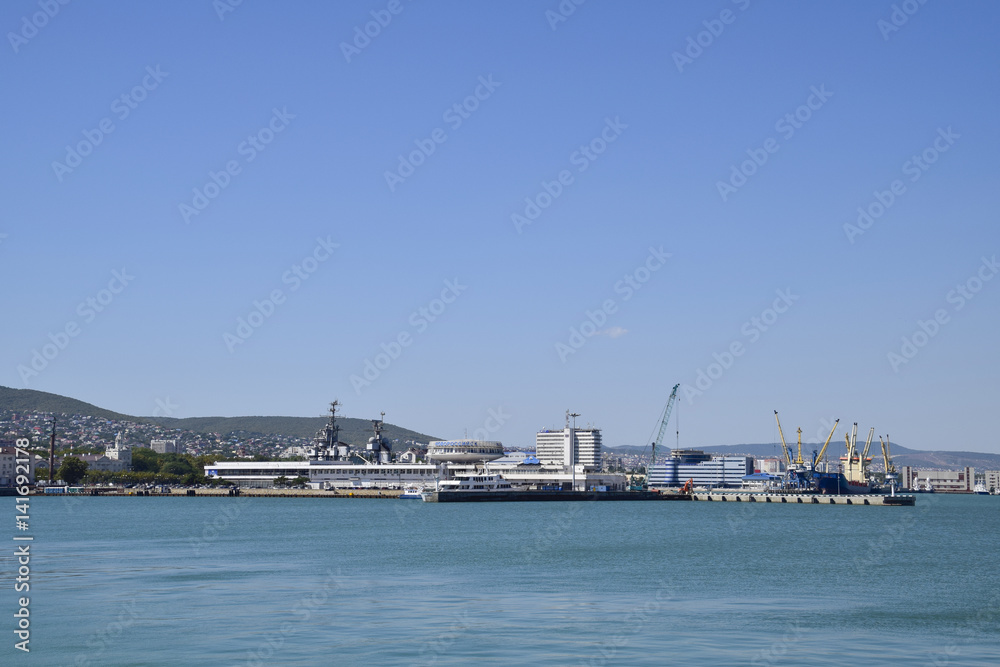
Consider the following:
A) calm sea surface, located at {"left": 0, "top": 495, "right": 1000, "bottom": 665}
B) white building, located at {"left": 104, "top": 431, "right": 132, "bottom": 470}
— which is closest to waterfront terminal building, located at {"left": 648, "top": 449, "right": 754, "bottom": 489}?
white building, located at {"left": 104, "top": 431, "right": 132, "bottom": 470}

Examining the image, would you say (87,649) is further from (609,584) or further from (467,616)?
(609,584)

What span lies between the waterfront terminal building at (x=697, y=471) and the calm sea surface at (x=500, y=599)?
5101 inches

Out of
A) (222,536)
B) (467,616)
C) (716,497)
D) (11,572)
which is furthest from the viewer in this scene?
(716,497)

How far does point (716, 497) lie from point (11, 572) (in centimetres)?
9802

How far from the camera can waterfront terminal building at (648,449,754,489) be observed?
18125cm

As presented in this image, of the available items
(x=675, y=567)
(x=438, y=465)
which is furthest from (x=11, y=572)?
(x=438, y=465)

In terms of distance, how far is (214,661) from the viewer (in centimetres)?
1905

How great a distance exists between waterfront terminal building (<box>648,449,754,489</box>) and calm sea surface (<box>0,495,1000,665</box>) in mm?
129562

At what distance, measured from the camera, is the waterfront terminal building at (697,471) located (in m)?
181

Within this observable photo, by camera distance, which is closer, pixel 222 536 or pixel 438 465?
pixel 222 536

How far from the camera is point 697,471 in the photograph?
183 m

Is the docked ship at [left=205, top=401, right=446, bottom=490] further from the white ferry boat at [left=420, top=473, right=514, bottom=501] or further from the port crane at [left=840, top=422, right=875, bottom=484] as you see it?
the port crane at [left=840, top=422, right=875, bottom=484]

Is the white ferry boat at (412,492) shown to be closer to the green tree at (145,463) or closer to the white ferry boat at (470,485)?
the white ferry boat at (470,485)

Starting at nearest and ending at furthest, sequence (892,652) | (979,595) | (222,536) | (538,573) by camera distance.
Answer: (892,652), (979,595), (538,573), (222,536)
